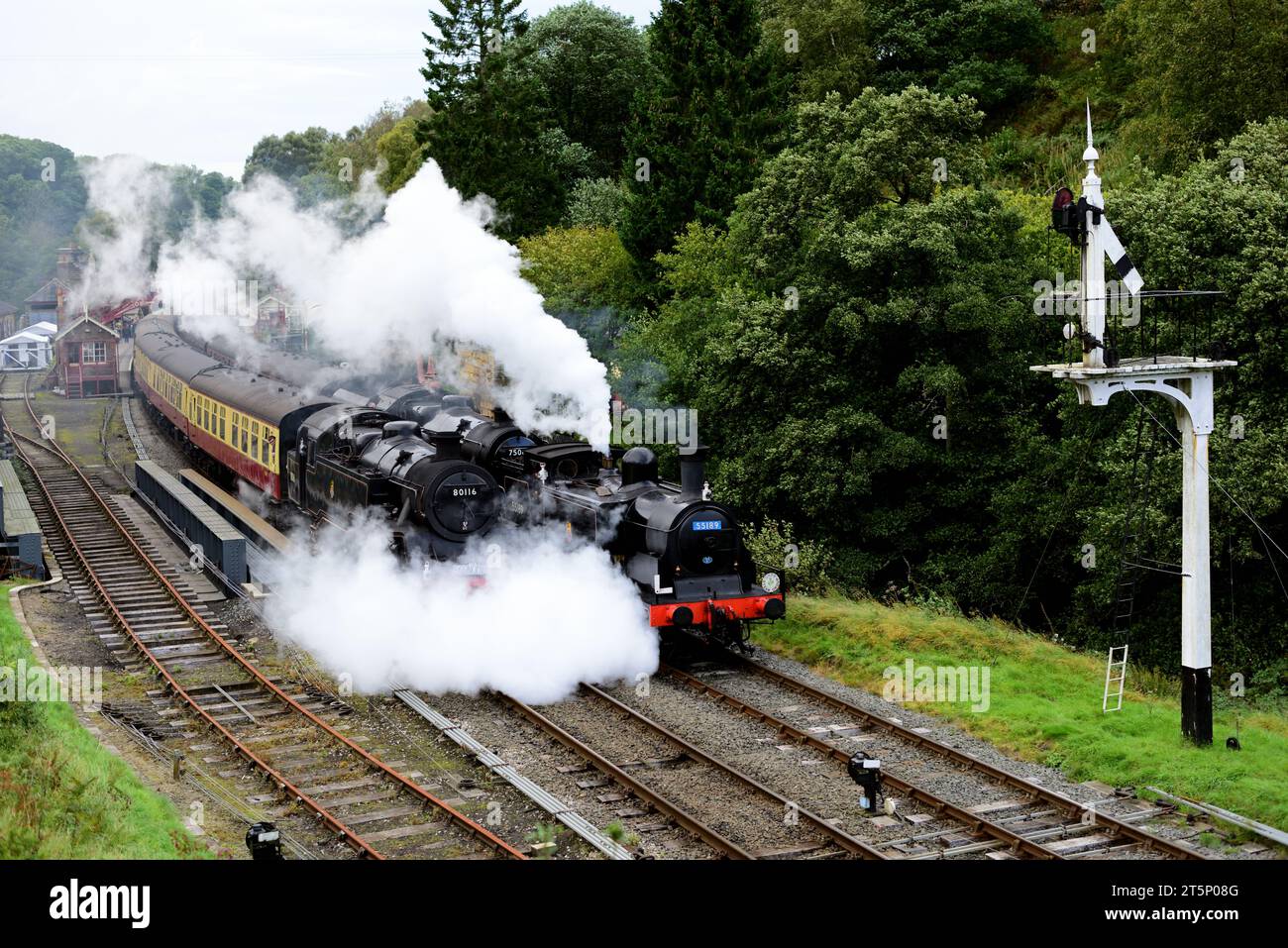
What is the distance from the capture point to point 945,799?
41.7 ft

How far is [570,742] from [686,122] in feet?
88.8

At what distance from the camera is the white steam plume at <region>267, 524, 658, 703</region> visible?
1688 centimetres

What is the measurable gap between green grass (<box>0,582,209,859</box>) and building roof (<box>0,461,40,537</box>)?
39.1 feet

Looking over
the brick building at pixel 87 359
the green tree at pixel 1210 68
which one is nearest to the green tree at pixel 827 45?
the green tree at pixel 1210 68

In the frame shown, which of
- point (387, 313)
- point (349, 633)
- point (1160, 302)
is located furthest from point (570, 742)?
point (387, 313)

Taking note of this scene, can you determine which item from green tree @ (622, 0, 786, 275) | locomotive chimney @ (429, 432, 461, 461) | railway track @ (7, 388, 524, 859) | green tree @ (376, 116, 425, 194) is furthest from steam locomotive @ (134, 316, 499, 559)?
green tree @ (376, 116, 425, 194)

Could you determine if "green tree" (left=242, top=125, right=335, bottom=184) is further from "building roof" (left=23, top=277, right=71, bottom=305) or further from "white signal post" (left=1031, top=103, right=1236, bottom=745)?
"white signal post" (left=1031, top=103, right=1236, bottom=745)

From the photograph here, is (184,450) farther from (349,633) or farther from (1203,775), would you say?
(1203,775)

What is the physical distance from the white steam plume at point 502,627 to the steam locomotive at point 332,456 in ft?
2.18

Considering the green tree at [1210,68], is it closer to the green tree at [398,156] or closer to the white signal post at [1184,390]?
the white signal post at [1184,390]

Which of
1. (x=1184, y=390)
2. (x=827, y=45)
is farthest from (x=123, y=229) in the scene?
(x=1184, y=390)

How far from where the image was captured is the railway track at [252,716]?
480 inches

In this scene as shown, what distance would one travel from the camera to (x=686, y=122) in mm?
37781
